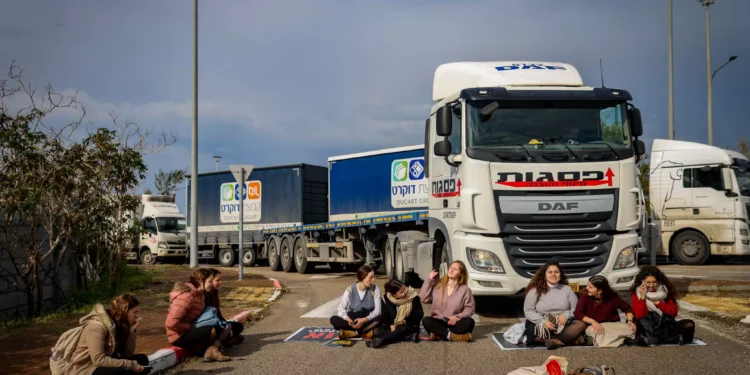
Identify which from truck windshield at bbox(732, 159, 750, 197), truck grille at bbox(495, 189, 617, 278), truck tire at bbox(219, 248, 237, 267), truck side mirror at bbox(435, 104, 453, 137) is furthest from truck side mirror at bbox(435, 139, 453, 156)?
truck tire at bbox(219, 248, 237, 267)

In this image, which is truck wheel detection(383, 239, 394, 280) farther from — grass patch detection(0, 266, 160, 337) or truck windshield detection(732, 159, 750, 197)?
truck windshield detection(732, 159, 750, 197)

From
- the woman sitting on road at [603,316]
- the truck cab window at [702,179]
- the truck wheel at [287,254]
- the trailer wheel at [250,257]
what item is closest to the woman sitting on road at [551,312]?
the woman sitting on road at [603,316]

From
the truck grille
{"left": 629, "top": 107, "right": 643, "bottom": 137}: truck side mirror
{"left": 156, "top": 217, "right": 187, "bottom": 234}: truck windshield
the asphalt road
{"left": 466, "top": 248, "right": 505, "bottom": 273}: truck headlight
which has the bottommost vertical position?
the asphalt road

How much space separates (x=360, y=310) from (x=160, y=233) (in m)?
24.4

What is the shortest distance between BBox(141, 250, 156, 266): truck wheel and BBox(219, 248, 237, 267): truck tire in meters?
4.49

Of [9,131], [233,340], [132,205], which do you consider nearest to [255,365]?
A: [233,340]

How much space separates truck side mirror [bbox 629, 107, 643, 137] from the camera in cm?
1138

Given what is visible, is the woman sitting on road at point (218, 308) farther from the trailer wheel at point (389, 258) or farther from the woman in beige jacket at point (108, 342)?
the trailer wheel at point (389, 258)

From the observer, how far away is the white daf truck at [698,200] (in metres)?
21.5

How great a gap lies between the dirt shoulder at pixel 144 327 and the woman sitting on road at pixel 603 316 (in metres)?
4.95

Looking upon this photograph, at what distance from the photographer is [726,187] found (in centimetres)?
2145

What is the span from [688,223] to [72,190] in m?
17.3

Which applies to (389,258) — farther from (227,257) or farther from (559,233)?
(227,257)

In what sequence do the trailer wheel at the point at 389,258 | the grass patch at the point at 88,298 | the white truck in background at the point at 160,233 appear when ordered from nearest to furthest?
the grass patch at the point at 88,298, the trailer wheel at the point at 389,258, the white truck in background at the point at 160,233
